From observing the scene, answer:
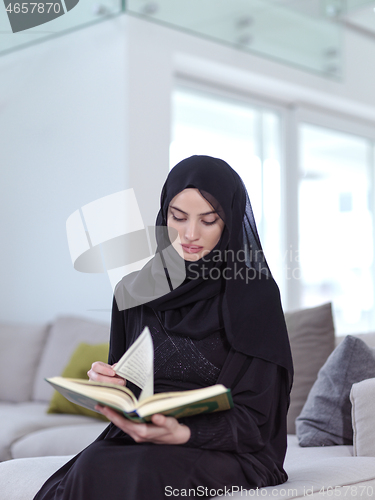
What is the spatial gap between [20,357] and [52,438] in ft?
3.27

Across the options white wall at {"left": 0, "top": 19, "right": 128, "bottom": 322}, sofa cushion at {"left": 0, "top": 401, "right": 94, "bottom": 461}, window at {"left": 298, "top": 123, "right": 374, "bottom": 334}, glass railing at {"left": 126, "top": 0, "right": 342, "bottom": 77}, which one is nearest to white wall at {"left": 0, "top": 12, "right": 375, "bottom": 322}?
white wall at {"left": 0, "top": 19, "right": 128, "bottom": 322}

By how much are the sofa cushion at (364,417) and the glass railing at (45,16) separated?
2168mm

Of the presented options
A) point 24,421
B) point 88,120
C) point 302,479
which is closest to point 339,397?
point 302,479

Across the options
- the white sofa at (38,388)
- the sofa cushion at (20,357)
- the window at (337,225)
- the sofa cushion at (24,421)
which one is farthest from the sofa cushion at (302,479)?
the window at (337,225)

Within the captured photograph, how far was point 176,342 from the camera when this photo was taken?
1.33 m

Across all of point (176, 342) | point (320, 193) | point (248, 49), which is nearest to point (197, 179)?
point (176, 342)

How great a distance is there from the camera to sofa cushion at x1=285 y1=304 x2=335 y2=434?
6.91 ft

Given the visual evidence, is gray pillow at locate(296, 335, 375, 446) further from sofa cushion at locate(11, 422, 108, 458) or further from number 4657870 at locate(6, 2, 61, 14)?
number 4657870 at locate(6, 2, 61, 14)

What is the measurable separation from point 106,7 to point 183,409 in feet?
8.16

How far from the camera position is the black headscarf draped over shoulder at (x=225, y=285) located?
127cm

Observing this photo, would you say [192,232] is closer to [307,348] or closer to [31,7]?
[307,348]

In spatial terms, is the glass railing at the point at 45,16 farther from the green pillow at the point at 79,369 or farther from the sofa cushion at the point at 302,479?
the sofa cushion at the point at 302,479

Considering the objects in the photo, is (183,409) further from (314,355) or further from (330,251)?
(330,251)

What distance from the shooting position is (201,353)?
1.31 meters
